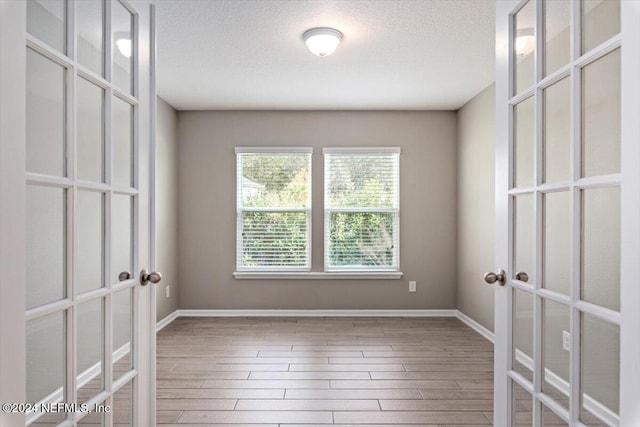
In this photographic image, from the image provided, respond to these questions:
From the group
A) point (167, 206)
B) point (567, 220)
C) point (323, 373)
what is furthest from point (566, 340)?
point (167, 206)

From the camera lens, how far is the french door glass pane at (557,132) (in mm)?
1226

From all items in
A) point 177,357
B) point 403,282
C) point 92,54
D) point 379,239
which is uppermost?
point 92,54

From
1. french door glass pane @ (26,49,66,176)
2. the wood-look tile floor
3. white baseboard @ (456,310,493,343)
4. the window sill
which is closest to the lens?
french door glass pane @ (26,49,66,176)

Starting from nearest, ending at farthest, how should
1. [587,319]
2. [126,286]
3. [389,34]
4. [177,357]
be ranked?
[587,319]
[126,286]
[389,34]
[177,357]

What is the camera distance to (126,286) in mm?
1519

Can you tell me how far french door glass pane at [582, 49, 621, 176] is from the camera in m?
1.02

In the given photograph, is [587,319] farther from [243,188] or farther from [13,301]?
[243,188]

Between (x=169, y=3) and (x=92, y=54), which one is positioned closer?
(x=92, y=54)

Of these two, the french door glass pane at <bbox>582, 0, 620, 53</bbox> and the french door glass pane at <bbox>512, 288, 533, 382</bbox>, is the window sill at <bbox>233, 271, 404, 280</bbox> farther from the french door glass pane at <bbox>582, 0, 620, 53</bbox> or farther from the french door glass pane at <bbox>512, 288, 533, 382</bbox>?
the french door glass pane at <bbox>582, 0, 620, 53</bbox>

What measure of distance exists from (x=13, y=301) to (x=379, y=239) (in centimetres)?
415

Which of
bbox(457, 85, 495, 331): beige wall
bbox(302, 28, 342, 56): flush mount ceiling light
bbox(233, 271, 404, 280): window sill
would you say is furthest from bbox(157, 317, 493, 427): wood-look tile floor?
bbox(302, 28, 342, 56): flush mount ceiling light

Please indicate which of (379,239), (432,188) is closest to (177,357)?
(379,239)

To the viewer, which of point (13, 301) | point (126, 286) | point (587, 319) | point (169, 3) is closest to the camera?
point (13, 301)

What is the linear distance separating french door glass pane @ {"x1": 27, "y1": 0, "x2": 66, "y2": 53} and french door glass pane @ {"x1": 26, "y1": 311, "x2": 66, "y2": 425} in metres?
0.76
